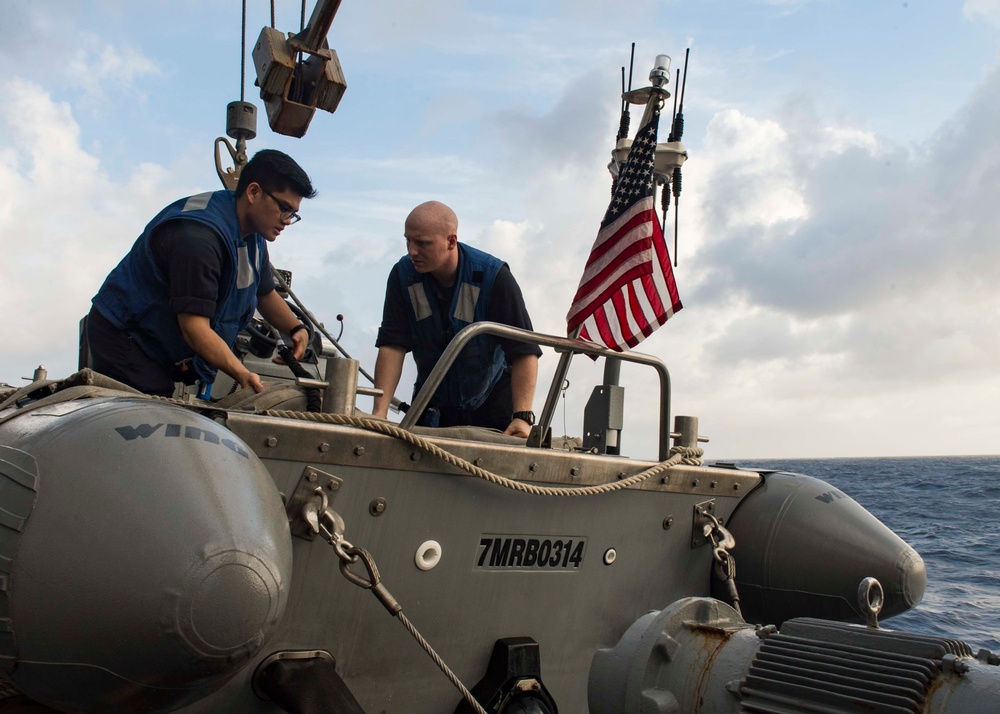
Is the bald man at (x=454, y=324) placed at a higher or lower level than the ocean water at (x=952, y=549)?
higher

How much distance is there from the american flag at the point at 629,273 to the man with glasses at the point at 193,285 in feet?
4.88

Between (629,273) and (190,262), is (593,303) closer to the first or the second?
(629,273)

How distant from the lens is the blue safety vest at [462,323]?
4648mm

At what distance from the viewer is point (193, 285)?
370cm

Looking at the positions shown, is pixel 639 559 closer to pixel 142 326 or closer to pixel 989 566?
pixel 142 326

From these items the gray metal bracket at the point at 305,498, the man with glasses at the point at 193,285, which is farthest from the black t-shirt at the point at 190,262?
the gray metal bracket at the point at 305,498

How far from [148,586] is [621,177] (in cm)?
348

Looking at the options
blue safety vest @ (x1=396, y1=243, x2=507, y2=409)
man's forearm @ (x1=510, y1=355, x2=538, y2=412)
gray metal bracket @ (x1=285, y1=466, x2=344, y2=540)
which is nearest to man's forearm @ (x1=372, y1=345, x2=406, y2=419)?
blue safety vest @ (x1=396, y1=243, x2=507, y2=409)

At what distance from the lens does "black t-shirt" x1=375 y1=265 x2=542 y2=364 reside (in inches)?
183

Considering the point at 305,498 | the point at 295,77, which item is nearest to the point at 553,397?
the point at 305,498

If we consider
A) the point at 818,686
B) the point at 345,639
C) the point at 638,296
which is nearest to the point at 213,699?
the point at 345,639

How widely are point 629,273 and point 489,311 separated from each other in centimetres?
75

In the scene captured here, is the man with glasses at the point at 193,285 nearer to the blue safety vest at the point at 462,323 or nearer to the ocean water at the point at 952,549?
the blue safety vest at the point at 462,323

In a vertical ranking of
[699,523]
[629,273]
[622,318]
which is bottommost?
[699,523]
